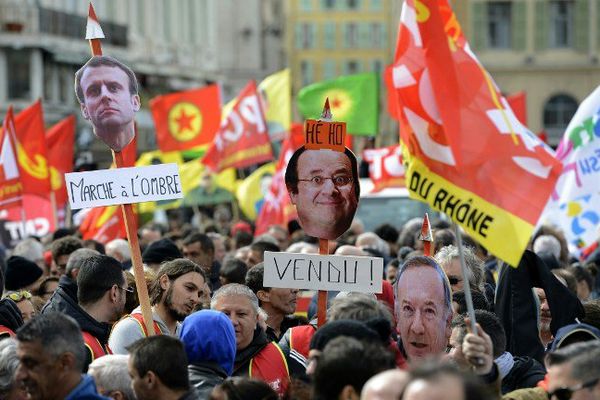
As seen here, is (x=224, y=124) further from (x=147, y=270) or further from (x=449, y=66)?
(x=449, y=66)

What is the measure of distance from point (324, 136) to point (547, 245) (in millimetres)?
6433

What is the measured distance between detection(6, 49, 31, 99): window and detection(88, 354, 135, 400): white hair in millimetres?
43835

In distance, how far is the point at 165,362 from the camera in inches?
269

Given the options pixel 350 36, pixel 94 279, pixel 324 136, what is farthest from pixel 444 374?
pixel 350 36

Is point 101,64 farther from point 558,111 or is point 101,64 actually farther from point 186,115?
point 558,111

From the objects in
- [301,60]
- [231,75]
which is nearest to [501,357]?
[231,75]

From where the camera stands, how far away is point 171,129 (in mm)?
23391

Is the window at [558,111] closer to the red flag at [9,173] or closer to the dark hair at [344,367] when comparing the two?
the red flag at [9,173]

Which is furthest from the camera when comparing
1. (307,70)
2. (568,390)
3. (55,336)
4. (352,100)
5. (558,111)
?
(307,70)

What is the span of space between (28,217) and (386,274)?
804cm

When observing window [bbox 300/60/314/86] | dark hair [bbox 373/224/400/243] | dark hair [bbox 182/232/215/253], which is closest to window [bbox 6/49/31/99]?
dark hair [bbox 373/224/400/243]

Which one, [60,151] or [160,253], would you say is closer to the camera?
[160,253]

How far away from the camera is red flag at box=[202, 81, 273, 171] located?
20.5 m

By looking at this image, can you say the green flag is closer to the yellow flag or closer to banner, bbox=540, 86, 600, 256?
the yellow flag
